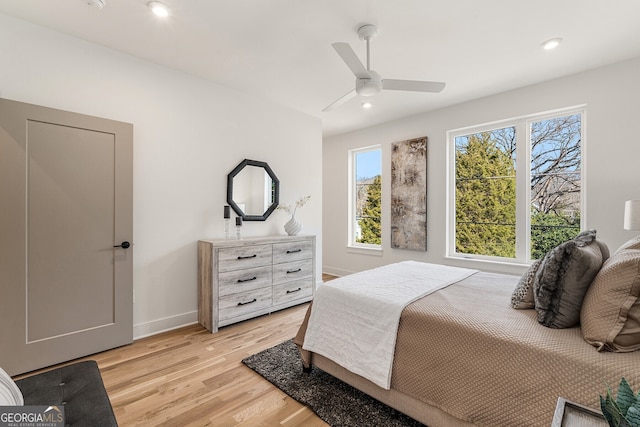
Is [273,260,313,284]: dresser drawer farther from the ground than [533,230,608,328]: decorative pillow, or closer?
closer

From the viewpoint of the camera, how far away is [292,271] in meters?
3.65

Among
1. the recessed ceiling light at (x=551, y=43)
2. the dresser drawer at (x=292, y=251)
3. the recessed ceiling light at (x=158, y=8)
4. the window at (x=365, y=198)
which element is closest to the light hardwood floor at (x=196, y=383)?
the dresser drawer at (x=292, y=251)

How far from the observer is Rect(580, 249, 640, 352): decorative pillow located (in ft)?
3.76

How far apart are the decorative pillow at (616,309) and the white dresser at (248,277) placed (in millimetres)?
2721

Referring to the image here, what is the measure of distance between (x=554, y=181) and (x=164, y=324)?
14.8ft

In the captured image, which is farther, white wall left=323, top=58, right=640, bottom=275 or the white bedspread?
white wall left=323, top=58, right=640, bottom=275

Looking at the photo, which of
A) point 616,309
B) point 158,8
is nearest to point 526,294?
point 616,309

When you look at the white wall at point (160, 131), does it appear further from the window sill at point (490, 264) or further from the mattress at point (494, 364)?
the window sill at point (490, 264)

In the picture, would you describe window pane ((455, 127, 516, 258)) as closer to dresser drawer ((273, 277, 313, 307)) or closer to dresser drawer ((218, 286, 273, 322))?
dresser drawer ((273, 277, 313, 307))

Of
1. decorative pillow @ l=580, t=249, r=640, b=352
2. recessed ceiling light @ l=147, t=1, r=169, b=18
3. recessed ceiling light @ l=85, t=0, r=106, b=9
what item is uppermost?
recessed ceiling light @ l=147, t=1, r=169, b=18

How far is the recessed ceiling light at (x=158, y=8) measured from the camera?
2048 mm

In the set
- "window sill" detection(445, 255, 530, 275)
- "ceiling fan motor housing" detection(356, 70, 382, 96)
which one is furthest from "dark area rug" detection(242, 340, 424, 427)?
"window sill" detection(445, 255, 530, 275)

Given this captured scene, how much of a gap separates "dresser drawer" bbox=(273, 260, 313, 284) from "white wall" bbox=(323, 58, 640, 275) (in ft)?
4.78

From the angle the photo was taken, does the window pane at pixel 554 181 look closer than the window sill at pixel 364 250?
Yes
